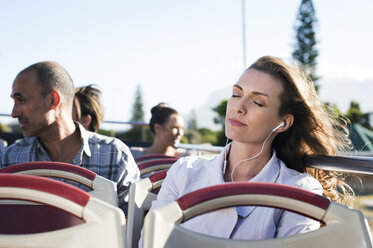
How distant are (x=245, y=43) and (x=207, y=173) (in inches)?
683

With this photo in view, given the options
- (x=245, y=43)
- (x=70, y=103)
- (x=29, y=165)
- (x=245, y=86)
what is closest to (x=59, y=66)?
(x=70, y=103)

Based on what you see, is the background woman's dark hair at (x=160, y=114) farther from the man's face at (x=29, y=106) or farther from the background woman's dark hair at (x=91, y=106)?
the man's face at (x=29, y=106)

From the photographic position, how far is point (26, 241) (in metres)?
1.00

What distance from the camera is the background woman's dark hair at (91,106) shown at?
150 inches

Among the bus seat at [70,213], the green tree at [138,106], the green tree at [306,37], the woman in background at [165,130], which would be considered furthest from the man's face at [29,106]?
the green tree at [138,106]

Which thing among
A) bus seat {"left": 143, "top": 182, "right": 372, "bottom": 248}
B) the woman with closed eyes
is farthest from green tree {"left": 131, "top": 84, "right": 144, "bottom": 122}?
bus seat {"left": 143, "top": 182, "right": 372, "bottom": 248}

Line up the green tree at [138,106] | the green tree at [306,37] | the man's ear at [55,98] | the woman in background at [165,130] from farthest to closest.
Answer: the green tree at [138,106]
the green tree at [306,37]
the woman in background at [165,130]
the man's ear at [55,98]

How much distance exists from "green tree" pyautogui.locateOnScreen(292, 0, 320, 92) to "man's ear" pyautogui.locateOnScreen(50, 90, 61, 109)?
1242 inches

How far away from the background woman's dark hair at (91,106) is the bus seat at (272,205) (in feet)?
9.23

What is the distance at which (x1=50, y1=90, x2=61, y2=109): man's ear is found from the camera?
2.62 m

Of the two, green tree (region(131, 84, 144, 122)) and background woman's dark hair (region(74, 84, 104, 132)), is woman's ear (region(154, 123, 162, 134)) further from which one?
green tree (region(131, 84, 144, 122))

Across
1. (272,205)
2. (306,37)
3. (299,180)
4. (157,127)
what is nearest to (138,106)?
(306,37)

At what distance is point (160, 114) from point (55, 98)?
233 cm

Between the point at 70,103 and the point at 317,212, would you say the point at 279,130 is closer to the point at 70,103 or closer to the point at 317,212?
the point at 317,212
